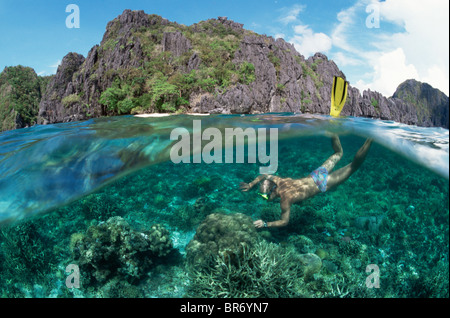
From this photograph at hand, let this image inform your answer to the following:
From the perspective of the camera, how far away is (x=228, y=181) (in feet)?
38.1

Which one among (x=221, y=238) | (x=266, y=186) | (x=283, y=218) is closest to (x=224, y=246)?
(x=221, y=238)

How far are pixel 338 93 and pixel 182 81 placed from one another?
29.3 meters

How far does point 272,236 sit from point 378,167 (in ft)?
31.9

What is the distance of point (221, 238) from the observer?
5.93 m

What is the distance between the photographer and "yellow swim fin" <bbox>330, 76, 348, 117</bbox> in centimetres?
474

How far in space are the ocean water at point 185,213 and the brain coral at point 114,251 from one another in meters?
0.03

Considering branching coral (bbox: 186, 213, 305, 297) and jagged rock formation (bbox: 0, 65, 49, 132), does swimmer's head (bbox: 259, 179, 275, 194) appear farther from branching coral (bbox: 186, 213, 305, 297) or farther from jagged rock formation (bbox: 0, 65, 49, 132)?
jagged rock formation (bbox: 0, 65, 49, 132)

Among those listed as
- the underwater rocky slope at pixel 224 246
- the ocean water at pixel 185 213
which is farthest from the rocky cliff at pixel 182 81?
the underwater rocky slope at pixel 224 246

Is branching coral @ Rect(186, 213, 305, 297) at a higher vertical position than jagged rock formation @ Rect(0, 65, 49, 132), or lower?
lower

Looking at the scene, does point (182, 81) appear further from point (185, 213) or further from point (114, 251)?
point (114, 251)

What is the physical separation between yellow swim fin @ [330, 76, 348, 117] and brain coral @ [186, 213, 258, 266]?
12.3 feet

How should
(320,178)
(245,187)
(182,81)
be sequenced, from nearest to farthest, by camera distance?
(245,187), (320,178), (182,81)

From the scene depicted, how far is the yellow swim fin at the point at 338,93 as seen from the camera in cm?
474

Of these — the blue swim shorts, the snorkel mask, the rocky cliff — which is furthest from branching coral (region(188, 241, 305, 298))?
the rocky cliff
